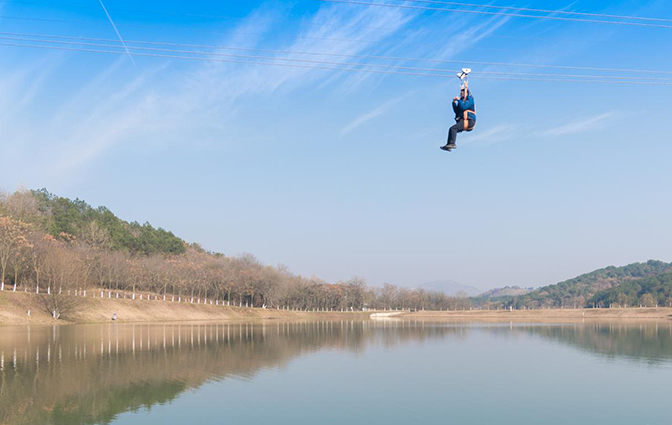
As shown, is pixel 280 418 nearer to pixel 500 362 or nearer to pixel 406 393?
pixel 406 393

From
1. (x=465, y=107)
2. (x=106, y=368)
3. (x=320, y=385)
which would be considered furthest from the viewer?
(x=106, y=368)

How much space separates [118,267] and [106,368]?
83292 millimetres

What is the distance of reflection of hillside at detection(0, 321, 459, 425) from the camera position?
22641mm

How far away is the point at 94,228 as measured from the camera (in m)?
120

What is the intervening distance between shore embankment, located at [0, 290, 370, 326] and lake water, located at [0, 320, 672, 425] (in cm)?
2446

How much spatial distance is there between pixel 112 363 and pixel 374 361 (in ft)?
58.3

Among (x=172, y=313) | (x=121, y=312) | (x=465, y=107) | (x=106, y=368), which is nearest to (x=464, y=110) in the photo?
(x=465, y=107)

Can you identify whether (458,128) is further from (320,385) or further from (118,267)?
(118,267)

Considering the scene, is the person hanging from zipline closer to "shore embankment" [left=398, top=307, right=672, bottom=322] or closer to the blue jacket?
the blue jacket

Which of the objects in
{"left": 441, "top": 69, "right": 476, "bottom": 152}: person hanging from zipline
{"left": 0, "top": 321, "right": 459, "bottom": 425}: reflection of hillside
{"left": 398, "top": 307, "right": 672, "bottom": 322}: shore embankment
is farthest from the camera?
{"left": 398, "top": 307, "right": 672, "bottom": 322}: shore embankment

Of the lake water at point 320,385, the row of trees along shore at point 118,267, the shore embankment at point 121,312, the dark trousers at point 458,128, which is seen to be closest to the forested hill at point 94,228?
the row of trees along shore at point 118,267

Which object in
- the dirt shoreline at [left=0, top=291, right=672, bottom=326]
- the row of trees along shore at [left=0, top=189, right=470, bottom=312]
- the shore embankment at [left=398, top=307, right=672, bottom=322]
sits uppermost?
the row of trees along shore at [left=0, top=189, right=470, bottom=312]

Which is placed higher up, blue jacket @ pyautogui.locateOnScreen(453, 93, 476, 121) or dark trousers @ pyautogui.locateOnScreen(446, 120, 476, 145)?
blue jacket @ pyautogui.locateOnScreen(453, 93, 476, 121)

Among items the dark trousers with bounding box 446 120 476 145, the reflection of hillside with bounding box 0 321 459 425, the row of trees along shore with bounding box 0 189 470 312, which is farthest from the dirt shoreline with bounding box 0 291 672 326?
the dark trousers with bounding box 446 120 476 145
